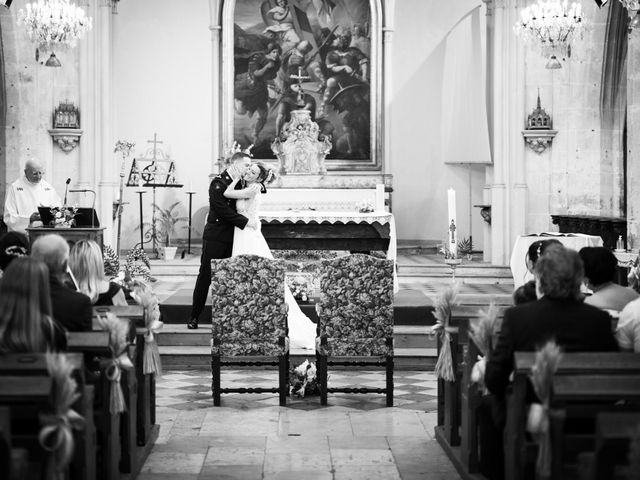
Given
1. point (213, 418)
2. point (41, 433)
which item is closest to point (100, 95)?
point (213, 418)

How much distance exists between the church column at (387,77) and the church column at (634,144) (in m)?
7.64

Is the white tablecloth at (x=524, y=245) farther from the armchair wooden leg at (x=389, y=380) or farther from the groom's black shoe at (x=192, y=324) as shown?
the armchair wooden leg at (x=389, y=380)

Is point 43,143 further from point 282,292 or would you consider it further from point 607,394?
point 607,394

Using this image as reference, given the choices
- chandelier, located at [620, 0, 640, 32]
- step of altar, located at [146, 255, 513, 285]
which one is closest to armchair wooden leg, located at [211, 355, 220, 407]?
chandelier, located at [620, 0, 640, 32]

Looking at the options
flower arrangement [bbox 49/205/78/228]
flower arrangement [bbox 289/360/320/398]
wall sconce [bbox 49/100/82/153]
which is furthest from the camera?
wall sconce [bbox 49/100/82/153]

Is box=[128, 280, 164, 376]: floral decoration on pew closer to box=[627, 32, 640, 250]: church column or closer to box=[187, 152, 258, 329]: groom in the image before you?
box=[187, 152, 258, 329]: groom

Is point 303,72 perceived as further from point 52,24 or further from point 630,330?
point 630,330

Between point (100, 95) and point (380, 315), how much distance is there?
802 cm

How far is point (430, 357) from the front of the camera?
8914mm

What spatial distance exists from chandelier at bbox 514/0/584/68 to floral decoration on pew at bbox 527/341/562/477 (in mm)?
8578

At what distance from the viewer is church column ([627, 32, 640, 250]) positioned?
1032 centimetres

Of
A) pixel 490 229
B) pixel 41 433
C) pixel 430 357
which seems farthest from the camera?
pixel 490 229

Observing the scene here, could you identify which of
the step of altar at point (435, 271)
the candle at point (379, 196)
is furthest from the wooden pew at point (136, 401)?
the candle at point (379, 196)

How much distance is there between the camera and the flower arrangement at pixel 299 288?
10.4 metres
